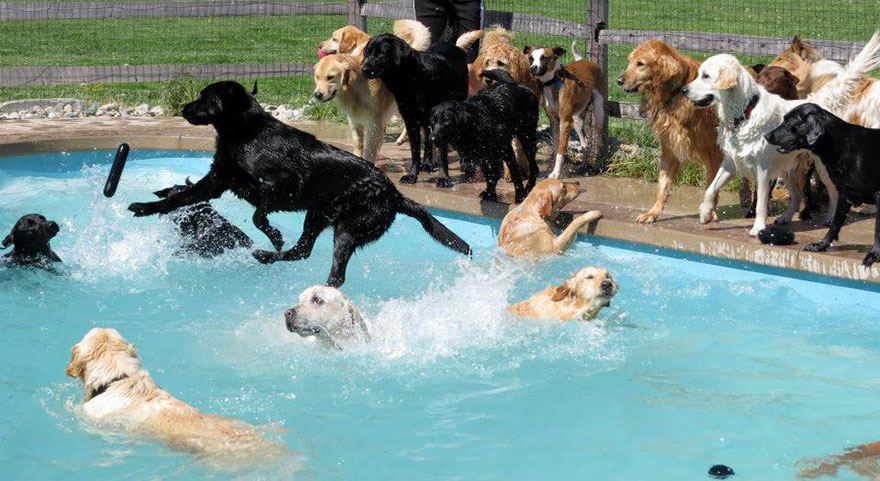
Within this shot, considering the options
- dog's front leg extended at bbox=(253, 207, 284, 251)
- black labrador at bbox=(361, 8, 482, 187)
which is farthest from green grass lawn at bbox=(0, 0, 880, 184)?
dog's front leg extended at bbox=(253, 207, 284, 251)

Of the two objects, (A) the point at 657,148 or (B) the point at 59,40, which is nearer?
(A) the point at 657,148

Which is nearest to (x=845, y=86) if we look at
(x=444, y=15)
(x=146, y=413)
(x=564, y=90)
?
(x=564, y=90)

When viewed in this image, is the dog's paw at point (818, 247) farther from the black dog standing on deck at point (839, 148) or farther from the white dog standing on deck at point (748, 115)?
the white dog standing on deck at point (748, 115)

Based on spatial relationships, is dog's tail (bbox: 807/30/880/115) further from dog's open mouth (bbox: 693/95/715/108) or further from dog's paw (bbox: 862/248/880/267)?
dog's paw (bbox: 862/248/880/267)

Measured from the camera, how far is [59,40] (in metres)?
21.8

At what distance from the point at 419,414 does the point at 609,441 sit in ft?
3.67

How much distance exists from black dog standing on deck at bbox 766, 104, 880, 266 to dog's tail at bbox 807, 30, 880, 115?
3.46ft

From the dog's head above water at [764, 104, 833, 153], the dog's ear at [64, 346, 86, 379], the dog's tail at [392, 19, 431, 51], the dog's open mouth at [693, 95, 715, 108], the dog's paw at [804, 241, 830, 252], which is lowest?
the dog's ear at [64, 346, 86, 379]

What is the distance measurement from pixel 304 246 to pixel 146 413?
271 centimetres

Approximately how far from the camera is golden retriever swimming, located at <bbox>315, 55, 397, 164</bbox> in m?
10.4

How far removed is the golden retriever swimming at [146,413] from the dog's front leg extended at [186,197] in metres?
2.01

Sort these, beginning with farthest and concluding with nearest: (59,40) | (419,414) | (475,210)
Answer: (59,40) → (475,210) → (419,414)

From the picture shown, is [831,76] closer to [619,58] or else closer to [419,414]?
[419,414]

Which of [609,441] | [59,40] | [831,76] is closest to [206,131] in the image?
[831,76]
